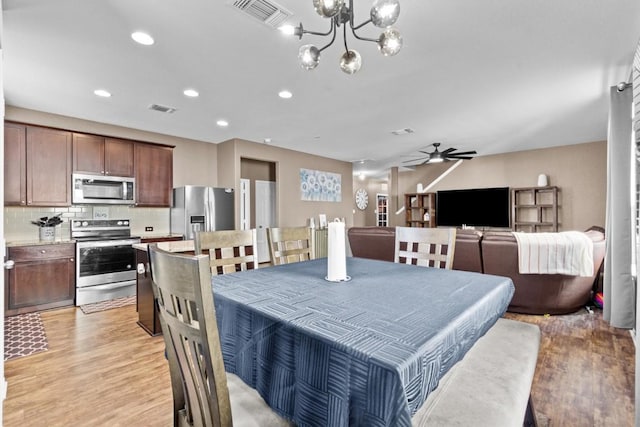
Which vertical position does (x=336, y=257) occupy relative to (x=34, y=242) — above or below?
above

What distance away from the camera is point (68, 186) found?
4.01 meters

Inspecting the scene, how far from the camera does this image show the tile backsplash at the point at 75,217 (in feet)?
12.7

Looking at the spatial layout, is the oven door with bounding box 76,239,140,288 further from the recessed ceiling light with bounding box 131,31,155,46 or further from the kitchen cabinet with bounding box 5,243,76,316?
the recessed ceiling light with bounding box 131,31,155,46

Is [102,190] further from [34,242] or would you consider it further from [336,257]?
[336,257]

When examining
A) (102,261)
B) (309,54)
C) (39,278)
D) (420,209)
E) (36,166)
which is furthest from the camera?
(420,209)

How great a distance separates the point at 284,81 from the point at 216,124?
1833 millimetres

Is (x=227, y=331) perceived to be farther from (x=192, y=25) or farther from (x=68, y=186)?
(x=68, y=186)

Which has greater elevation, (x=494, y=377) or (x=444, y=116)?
(x=444, y=116)

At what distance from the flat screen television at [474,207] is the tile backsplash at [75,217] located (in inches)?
238

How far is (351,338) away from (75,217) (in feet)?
16.1

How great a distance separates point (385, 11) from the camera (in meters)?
1.36

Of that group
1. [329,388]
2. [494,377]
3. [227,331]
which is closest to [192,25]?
[227,331]

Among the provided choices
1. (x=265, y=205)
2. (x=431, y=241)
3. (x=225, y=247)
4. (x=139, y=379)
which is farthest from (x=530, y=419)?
(x=265, y=205)

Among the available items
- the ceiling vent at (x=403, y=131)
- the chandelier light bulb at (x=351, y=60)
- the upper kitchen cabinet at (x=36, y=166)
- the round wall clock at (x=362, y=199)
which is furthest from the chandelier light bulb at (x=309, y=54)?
the round wall clock at (x=362, y=199)
